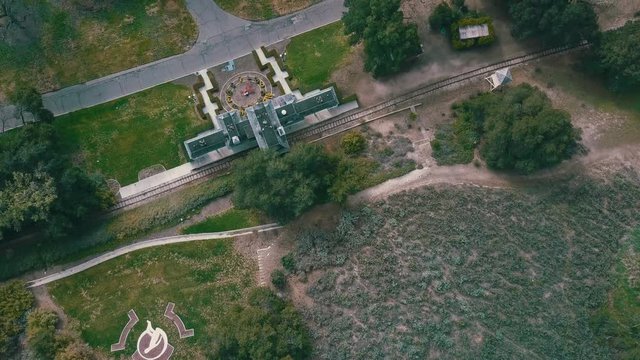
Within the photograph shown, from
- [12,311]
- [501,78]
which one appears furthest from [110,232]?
[501,78]

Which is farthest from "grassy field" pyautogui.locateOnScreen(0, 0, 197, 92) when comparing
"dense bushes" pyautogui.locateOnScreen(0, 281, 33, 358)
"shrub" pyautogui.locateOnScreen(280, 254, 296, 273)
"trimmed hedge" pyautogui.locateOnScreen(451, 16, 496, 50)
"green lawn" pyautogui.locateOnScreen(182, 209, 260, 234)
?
"trimmed hedge" pyautogui.locateOnScreen(451, 16, 496, 50)

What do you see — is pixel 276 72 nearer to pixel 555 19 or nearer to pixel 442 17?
pixel 442 17

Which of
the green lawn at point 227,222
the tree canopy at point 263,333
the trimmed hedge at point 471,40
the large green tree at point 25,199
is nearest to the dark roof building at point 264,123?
the green lawn at point 227,222

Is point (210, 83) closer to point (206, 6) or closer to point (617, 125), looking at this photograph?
point (206, 6)

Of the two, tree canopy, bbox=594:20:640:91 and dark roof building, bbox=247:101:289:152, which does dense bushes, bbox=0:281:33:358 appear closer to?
dark roof building, bbox=247:101:289:152

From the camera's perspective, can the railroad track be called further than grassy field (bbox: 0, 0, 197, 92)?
No

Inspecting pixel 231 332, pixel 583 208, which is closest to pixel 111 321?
pixel 231 332
